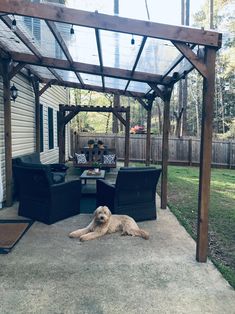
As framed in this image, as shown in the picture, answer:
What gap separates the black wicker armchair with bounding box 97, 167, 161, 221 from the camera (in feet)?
15.6

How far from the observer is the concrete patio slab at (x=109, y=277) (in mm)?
2652

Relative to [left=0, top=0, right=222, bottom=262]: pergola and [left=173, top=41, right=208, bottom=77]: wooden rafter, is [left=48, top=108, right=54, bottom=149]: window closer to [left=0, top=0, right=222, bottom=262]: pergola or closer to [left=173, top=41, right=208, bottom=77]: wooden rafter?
[left=0, top=0, right=222, bottom=262]: pergola

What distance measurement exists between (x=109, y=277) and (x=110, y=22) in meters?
2.78

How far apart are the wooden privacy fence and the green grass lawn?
5.79m

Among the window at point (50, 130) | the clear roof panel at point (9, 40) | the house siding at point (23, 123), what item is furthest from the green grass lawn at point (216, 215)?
the window at point (50, 130)

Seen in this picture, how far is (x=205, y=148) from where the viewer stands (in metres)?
3.54

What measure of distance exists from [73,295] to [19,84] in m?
5.46

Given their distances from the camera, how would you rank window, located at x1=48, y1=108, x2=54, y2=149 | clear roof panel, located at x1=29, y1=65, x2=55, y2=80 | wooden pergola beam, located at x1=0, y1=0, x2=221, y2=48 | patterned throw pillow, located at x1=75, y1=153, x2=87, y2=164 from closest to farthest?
wooden pergola beam, located at x1=0, y1=0, x2=221, y2=48 → clear roof panel, located at x1=29, y1=65, x2=55, y2=80 → patterned throw pillow, located at x1=75, y1=153, x2=87, y2=164 → window, located at x1=48, y1=108, x2=54, y2=149

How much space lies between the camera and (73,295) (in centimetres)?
279

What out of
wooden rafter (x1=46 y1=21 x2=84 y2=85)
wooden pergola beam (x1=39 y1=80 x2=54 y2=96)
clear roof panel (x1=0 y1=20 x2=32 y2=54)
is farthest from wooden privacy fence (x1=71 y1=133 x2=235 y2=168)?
wooden rafter (x1=46 y1=21 x2=84 y2=85)

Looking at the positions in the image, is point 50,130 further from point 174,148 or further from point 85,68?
point 174,148

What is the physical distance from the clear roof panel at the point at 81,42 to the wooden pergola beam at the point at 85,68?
0.65 ft

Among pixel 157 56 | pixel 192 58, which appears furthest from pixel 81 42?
pixel 192 58

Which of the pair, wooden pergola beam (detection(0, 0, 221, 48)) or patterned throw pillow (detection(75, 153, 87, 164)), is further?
patterned throw pillow (detection(75, 153, 87, 164))
